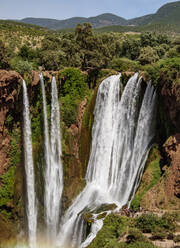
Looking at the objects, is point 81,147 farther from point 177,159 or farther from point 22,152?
point 177,159

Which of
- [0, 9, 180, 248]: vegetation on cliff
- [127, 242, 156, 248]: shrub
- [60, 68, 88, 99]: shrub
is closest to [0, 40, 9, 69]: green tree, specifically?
[0, 9, 180, 248]: vegetation on cliff

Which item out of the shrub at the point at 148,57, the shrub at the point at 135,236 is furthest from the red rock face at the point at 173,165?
the shrub at the point at 148,57

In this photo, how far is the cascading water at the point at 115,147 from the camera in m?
22.6

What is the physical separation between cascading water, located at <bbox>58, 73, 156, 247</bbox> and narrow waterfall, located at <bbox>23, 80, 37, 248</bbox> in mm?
2815

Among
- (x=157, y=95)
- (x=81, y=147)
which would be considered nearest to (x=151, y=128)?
(x=157, y=95)

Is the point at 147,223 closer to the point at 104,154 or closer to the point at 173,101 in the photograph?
the point at 173,101

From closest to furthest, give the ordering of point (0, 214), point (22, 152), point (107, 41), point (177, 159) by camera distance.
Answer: point (177, 159)
point (0, 214)
point (22, 152)
point (107, 41)

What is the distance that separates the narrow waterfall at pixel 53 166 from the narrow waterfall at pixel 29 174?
47.4 inches

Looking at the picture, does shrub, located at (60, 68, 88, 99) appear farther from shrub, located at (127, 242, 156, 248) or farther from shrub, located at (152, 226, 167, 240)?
shrub, located at (127, 242, 156, 248)

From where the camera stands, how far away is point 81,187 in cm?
2530

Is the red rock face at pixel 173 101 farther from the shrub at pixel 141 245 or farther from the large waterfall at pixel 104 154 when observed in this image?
the shrub at pixel 141 245

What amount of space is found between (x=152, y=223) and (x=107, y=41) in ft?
93.5

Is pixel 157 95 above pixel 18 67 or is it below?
below

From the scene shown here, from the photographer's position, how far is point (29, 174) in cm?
2442
